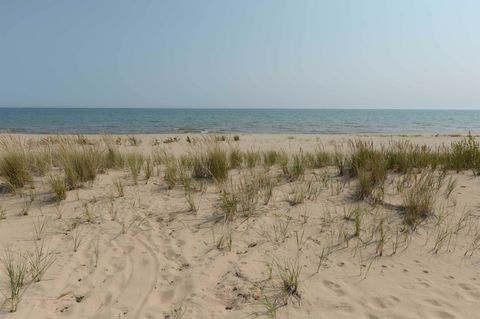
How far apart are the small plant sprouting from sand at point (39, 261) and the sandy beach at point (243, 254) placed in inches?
1.3

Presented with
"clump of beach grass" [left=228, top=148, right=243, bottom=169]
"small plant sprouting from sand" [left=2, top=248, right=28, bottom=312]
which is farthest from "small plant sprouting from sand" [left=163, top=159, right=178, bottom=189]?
"small plant sprouting from sand" [left=2, top=248, right=28, bottom=312]

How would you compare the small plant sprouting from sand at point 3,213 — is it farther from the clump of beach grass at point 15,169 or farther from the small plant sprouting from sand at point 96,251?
the small plant sprouting from sand at point 96,251

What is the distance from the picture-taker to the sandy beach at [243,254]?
2568 millimetres

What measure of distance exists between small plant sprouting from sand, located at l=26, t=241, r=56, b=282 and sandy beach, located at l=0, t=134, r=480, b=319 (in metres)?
0.03

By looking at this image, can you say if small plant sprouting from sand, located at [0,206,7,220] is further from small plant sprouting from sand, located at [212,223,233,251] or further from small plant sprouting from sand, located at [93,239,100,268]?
small plant sprouting from sand, located at [212,223,233,251]

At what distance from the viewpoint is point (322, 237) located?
3.71m

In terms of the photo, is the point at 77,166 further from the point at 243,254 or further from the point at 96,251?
the point at 243,254

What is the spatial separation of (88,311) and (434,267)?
10.5 ft

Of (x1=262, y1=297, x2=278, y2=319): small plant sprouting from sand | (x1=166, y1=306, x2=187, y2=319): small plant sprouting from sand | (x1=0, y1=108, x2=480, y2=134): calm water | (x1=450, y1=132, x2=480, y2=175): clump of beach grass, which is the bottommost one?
(x1=166, y1=306, x2=187, y2=319): small plant sprouting from sand

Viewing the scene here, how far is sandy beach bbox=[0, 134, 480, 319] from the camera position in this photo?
257 centimetres

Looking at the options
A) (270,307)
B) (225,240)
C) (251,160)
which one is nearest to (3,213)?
(225,240)

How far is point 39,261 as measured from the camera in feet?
9.91

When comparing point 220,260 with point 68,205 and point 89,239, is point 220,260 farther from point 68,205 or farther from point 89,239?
point 68,205

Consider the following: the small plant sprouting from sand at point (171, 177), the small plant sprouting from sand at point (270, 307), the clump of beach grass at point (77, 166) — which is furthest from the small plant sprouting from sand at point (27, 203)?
the small plant sprouting from sand at point (270, 307)
